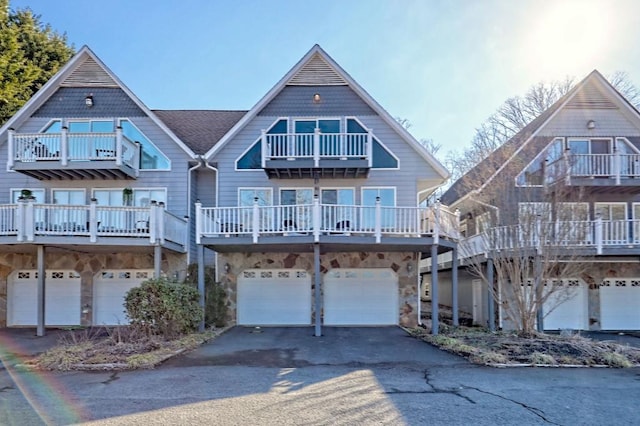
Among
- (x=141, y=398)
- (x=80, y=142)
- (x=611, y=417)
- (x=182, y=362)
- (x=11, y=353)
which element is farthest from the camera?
(x=80, y=142)

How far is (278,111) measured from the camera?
17062mm

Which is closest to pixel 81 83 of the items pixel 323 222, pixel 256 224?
pixel 256 224

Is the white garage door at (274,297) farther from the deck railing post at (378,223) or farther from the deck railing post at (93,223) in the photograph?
the deck railing post at (93,223)

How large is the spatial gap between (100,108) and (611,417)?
17141 mm

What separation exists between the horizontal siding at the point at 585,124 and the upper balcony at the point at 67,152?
15.0m

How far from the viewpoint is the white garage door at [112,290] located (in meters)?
16.8

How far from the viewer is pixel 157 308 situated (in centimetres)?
1180

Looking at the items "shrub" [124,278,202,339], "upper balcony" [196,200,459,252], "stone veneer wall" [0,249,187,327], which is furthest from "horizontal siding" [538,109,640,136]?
"stone veneer wall" [0,249,187,327]

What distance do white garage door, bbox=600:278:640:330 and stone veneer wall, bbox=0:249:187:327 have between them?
50.8 ft

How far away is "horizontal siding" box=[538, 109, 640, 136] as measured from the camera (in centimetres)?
1777

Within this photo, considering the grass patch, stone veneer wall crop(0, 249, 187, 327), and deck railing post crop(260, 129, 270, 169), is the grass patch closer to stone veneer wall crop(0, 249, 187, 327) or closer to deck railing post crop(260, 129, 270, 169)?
deck railing post crop(260, 129, 270, 169)

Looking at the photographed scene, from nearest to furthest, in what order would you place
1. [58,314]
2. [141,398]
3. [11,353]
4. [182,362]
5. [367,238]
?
[141,398] → [182,362] → [11,353] → [367,238] → [58,314]

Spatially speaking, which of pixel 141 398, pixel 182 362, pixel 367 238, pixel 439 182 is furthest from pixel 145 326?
pixel 439 182

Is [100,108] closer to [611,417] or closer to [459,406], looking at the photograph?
[459,406]
